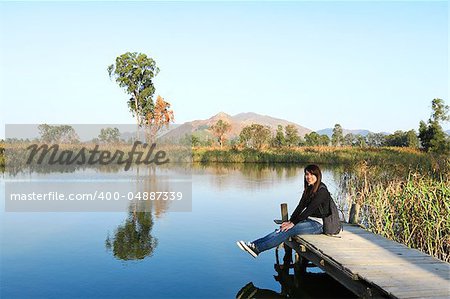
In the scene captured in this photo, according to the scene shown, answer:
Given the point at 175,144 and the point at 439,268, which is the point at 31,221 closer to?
the point at 439,268

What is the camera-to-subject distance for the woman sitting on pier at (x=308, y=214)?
7.34m

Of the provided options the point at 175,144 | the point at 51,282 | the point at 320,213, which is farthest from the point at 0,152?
the point at 320,213

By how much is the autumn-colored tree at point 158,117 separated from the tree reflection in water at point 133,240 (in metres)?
29.0

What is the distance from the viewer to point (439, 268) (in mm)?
5844

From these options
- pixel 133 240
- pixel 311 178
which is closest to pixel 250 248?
pixel 311 178

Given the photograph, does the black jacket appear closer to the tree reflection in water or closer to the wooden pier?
the wooden pier

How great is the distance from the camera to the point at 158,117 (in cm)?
4234

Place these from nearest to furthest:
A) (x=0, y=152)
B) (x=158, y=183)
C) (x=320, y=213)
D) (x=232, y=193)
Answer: (x=320, y=213) → (x=232, y=193) → (x=158, y=183) → (x=0, y=152)

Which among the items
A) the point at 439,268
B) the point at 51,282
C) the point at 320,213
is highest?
the point at 320,213

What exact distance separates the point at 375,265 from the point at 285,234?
1.85 meters

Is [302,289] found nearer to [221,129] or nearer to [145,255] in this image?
[145,255]

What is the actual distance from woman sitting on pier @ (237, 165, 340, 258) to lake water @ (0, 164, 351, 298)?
0.74 m

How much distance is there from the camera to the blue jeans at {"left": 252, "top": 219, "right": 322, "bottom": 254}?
7512 mm

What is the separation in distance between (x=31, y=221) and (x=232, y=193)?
736cm
